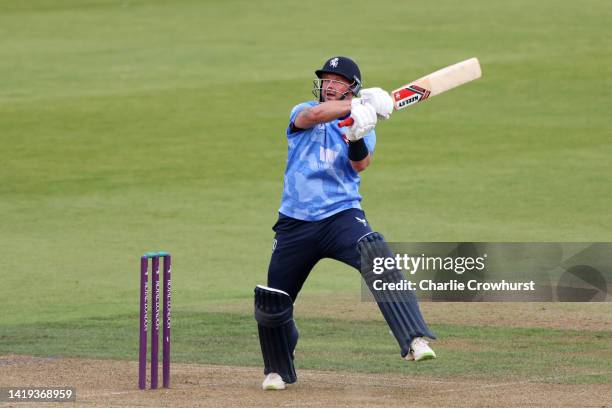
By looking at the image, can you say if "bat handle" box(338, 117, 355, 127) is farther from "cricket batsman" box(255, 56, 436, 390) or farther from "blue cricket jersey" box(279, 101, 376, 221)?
"blue cricket jersey" box(279, 101, 376, 221)

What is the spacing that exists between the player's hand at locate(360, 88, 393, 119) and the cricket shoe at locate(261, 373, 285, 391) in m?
1.64

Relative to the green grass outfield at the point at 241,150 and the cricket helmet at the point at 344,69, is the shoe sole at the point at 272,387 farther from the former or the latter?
→ the cricket helmet at the point at 344,69

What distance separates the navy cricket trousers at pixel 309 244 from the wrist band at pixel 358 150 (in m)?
0.32

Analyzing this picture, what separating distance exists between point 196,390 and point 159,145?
1200 centimetres

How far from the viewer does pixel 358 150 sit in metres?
7.61

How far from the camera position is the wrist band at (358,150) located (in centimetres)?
759

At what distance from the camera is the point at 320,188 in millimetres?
7680

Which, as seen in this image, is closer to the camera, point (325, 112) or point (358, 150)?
point (325, 112)

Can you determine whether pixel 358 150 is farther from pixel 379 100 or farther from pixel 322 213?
pixel 322 213

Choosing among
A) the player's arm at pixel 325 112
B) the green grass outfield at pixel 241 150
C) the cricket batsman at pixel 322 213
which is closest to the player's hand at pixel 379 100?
the cricket batsman at pixel 322 213

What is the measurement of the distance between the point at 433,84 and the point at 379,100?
741 millimetres

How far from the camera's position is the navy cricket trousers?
25.0 ft

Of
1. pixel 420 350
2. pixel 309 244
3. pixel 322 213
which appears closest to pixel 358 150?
pixel 322 213

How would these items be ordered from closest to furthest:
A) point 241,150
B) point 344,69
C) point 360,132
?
point 360,132 < point 344,69 < point 241,150
